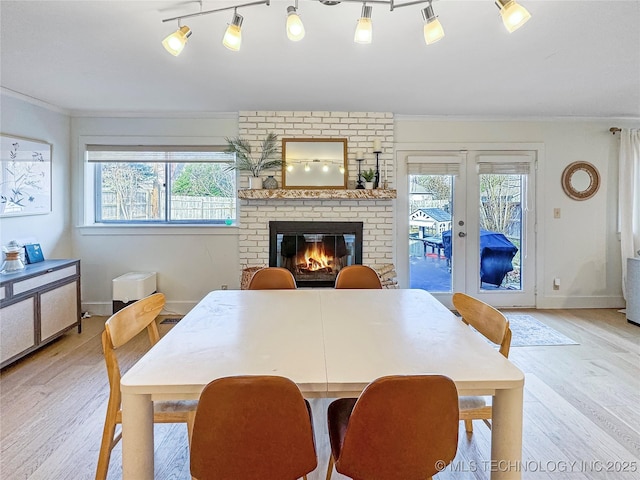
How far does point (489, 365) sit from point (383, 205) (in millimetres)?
3221

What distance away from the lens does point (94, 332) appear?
369 centimetres

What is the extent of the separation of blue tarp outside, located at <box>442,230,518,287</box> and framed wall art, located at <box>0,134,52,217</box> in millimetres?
4314

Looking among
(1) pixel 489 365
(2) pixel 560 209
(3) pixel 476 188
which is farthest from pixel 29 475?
(2) pixel 560 209

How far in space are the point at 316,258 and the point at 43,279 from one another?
8.47ft

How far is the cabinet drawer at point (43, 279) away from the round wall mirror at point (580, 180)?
5.33 m

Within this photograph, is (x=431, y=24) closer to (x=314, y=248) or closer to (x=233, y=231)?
(x=314, y=248)

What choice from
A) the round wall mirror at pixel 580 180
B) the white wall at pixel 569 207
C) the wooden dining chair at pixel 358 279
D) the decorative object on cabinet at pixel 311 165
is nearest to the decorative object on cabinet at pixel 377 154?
the decorative object on cabinet at pixel 311 165

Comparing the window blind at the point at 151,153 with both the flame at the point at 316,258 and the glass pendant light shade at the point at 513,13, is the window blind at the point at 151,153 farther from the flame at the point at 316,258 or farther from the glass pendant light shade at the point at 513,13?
the glass pendant light shade at the point at 513,13

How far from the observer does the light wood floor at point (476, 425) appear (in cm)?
177

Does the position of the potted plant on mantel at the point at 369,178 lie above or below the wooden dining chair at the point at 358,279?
above

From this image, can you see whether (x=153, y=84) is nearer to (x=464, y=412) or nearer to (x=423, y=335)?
(x=423, y=335)

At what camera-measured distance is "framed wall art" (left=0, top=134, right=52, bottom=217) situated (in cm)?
334

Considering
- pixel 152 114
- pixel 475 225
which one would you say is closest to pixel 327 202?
pixel 475 225

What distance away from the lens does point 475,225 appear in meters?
4.48
